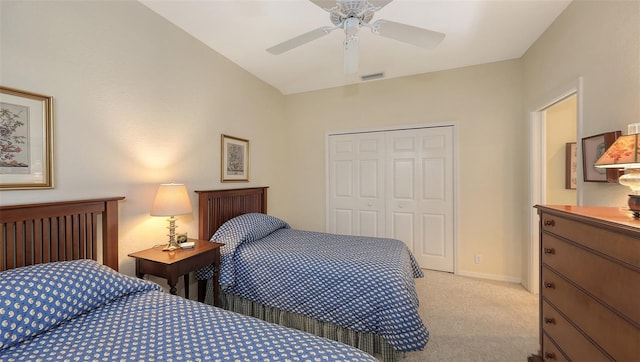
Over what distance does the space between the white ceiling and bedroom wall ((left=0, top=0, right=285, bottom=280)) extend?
0.93 ft

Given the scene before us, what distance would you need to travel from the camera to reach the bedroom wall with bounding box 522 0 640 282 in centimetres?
147

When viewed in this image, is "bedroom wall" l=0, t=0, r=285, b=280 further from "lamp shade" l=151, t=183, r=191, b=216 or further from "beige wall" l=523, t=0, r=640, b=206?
"beige wall" l=523, t=0, r=640, b=206

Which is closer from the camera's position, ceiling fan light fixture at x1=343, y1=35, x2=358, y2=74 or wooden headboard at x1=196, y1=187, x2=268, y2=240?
ceiling fan light fixture at x1=343, y1=35, x2=358, y2=74

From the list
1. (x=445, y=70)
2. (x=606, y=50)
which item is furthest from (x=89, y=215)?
(x=445, y=70)

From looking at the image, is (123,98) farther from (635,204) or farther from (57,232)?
(635,204)

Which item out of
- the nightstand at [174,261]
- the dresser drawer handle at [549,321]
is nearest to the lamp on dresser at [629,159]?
the dresser drawer handle at [549,321]

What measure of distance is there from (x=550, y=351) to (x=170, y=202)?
8.95ft

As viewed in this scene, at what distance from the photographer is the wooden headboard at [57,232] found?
1.38 metres

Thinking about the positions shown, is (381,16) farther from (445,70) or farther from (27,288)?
(27,288)

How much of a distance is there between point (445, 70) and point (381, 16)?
1.62m

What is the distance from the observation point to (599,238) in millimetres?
1029

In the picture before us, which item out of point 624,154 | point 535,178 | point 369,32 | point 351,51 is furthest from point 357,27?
point 535,178

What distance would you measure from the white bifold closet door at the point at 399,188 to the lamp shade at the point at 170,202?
242 centimetres

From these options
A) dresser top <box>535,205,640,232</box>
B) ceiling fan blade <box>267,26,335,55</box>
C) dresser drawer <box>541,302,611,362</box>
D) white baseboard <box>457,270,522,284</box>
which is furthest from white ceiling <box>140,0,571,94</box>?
white baseboard <box>457,270,522,284</box>
